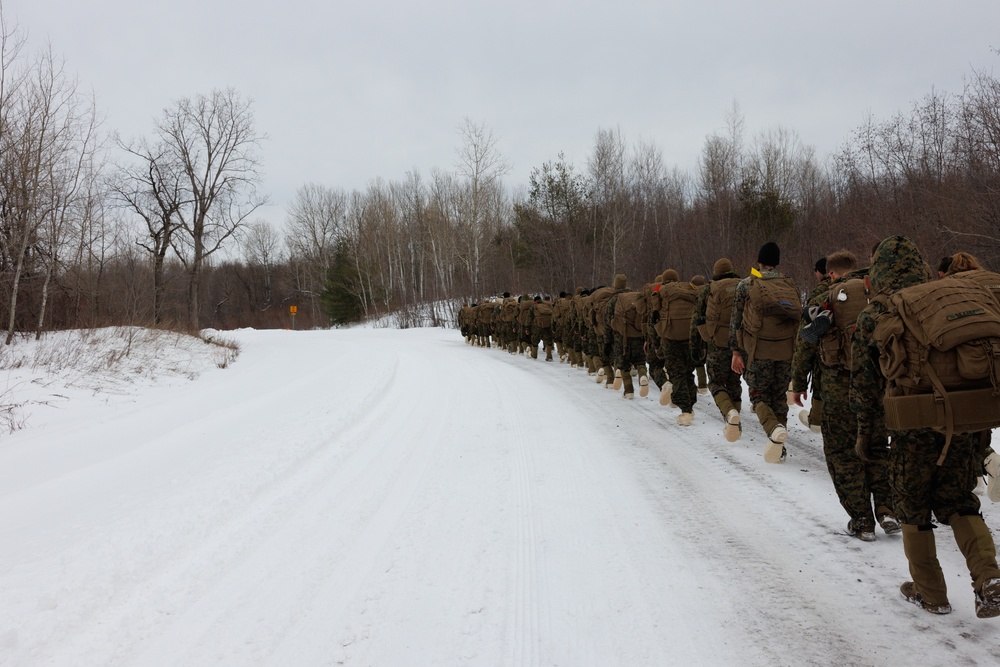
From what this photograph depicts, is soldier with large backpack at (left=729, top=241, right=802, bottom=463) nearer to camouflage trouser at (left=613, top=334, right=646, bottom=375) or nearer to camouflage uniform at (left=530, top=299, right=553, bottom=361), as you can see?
camouflage trouser at (left=613, top=334, right=646, bottom=375)

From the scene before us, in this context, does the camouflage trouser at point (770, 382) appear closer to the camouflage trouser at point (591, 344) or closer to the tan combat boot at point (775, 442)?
the tan combat boot at point (775, 442)

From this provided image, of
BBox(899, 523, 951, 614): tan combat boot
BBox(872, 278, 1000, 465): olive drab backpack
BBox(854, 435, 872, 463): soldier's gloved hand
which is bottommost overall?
BBox(899, 523, 951, 614): tan combat boot

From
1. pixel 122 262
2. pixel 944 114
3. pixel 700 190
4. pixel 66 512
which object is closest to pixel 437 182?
pixel 700 190

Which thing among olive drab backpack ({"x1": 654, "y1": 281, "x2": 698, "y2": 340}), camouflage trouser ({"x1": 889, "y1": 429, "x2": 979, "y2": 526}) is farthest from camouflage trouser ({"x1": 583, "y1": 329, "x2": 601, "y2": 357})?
camouflage trouser ({"x1": 889, "y1": 429, "x2": 979, "y2": 526})

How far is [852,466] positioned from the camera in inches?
157

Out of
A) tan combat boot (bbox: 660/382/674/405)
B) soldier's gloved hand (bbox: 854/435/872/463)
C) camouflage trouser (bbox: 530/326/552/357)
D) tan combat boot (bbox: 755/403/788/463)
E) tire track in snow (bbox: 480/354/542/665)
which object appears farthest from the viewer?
camouflage trouser (bbox: 530/326/552/357)

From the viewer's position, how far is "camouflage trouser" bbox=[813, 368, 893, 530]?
3890 mm

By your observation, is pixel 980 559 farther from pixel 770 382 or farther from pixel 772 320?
pixel 772 320

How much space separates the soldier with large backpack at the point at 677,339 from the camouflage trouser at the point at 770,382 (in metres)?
1.74

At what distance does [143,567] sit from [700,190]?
34.8m

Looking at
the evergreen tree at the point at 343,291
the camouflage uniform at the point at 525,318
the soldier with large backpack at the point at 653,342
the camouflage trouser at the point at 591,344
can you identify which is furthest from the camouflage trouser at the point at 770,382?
the evergreen tree at the point at 343,291

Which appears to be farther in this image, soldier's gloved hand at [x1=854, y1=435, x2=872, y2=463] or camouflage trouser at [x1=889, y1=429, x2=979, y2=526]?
soldier's gloved hand at [x1=854, y1=435, x2=872, y2=463]

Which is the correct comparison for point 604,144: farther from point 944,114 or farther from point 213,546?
point 213,546

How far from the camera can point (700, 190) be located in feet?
110
